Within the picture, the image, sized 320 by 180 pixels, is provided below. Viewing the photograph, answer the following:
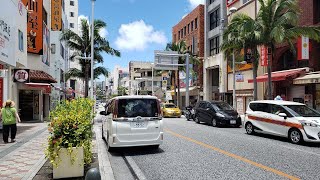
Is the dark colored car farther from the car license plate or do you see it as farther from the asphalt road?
the car license plate

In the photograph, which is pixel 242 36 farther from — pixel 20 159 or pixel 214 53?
pixel 214 53

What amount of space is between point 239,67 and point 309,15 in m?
10.8

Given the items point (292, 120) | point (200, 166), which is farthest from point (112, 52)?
point (200, 166)

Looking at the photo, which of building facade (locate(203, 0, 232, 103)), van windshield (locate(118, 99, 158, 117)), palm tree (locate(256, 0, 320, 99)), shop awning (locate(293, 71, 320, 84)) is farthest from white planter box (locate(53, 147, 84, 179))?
building facade (locate(203, 0, 232, 103))

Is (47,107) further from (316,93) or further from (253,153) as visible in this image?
(253,153)

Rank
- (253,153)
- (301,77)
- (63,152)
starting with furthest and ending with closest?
(301,77) < (253,153) < (63,152)

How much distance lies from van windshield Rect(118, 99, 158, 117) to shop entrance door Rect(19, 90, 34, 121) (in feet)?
66.1

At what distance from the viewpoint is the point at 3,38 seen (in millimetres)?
15125

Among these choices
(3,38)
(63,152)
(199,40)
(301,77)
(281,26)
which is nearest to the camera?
(63,152)

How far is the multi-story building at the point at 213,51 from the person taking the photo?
126 ft

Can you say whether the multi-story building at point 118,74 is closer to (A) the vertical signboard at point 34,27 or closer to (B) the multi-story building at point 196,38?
(B) the multi-story building at point 196,38

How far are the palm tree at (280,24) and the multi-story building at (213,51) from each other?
1561 centimetres

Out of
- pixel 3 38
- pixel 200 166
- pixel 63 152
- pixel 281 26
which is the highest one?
pixel 281 26

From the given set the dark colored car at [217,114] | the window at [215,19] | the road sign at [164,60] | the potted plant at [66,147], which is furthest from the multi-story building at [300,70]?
the potted plant at [66,147]
